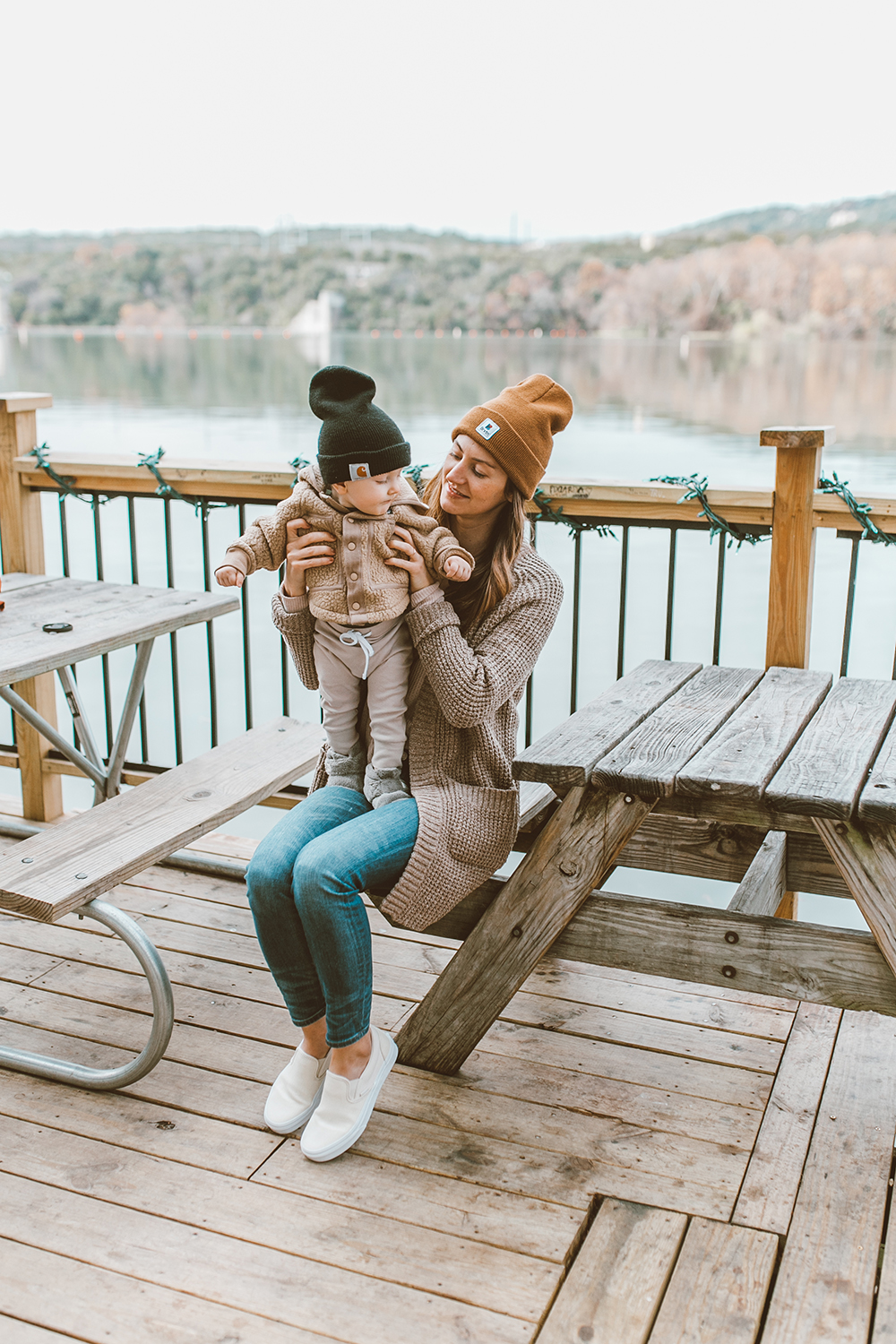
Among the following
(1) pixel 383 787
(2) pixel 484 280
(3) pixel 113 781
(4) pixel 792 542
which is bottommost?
(3) pixel 113 781

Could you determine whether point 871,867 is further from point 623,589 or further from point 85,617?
point 85,617

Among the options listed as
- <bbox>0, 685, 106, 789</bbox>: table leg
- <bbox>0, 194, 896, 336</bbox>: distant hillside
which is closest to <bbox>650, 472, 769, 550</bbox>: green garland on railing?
<bbox>0, 685, 106, 789</bbox>: table leg

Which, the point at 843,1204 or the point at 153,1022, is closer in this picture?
the point at 843,1204

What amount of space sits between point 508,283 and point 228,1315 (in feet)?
65.4

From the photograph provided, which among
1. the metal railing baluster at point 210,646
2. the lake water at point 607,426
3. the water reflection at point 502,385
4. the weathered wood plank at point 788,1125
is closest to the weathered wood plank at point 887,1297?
the weathered wood plank at point 788,1125

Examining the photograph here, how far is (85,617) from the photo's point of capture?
2615mm

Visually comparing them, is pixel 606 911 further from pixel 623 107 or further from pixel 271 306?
pixel 623 107

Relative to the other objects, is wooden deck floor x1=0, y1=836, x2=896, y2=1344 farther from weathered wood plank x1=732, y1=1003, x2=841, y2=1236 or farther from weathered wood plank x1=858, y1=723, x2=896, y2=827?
weathered wood plank x1=858, y1=723, x2=896, y2=827

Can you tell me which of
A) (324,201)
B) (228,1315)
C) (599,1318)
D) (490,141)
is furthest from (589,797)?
(324,201)

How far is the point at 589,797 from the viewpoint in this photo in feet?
6.06

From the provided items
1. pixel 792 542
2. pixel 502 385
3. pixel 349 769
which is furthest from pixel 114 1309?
pixel 502 385

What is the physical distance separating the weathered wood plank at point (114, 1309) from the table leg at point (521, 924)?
0.65 metres

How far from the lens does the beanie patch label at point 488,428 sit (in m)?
1.89

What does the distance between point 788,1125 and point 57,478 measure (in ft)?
8.17
